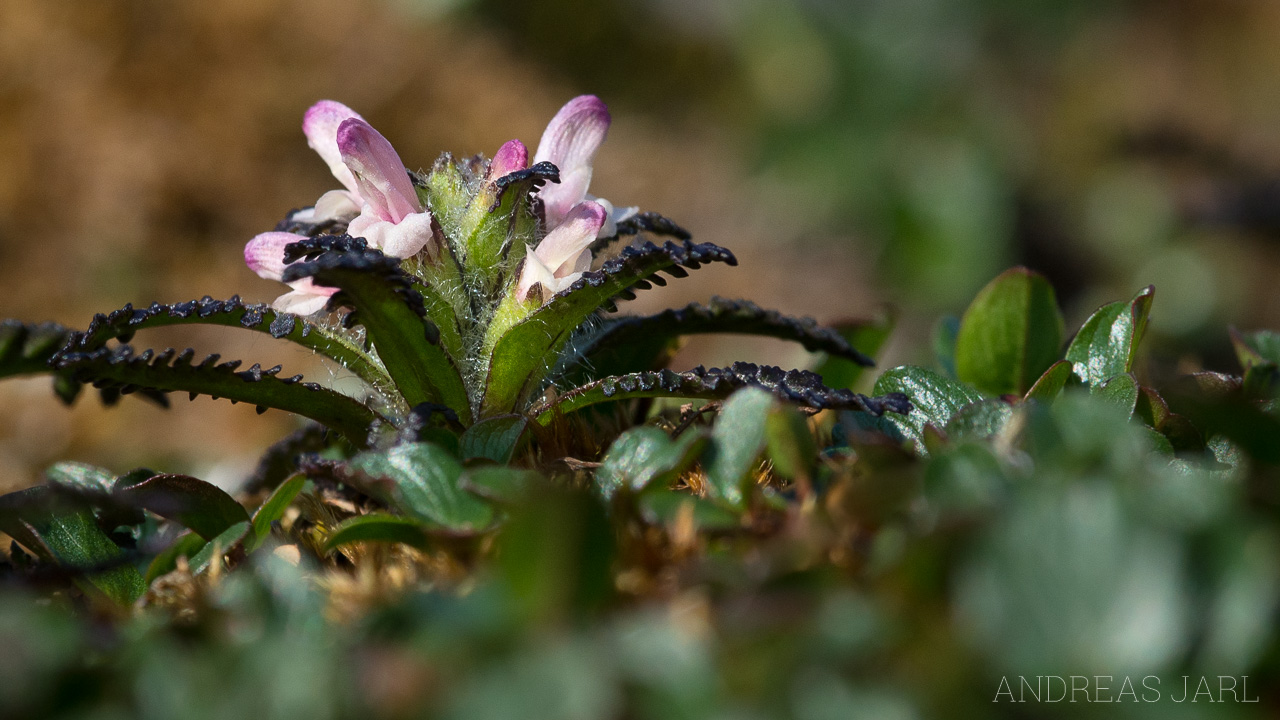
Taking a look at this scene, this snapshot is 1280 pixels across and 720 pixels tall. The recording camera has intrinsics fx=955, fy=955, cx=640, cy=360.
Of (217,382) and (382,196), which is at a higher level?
(382,196)

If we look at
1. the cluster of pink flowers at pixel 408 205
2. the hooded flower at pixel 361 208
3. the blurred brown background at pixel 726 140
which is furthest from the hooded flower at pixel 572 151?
the blurred brown background at pixel 726 140

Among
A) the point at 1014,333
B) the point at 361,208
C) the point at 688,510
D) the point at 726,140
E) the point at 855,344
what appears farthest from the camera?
the point at 726,140

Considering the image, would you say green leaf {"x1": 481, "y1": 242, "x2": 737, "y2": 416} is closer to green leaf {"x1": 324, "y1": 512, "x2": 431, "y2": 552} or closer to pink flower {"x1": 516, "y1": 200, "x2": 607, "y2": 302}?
pink flower {"x1": 516, "y1": 200, "x2": 607, "y2": 302}

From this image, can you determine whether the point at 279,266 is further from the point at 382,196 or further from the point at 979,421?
the point at 979,421

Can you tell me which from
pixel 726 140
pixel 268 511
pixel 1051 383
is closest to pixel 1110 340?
pixel 1051 383

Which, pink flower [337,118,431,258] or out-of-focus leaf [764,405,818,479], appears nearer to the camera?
out-of-focus leaf [764,405,818,479]

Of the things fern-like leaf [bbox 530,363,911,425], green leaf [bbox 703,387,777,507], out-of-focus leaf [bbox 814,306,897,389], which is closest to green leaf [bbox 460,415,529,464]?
fern-like leaf [bbox 530,363,911,425]

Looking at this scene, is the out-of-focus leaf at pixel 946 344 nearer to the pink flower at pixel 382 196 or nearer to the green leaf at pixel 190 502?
the pink flower at pixel 382 196
